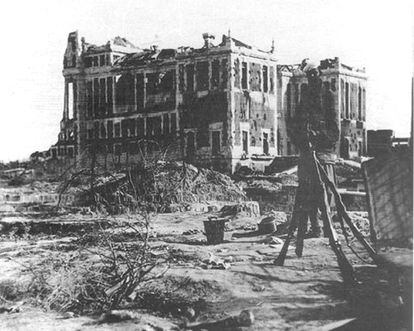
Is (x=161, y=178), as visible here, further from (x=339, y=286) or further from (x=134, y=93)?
(x=134, y=93)

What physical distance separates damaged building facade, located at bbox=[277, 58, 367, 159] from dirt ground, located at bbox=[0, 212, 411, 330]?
130 feet

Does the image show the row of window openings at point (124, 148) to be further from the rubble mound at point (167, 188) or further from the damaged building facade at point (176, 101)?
the rubble mound at point (167, 188)

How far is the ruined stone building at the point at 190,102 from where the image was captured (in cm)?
4181

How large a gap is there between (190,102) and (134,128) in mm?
7667

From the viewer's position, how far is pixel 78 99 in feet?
175

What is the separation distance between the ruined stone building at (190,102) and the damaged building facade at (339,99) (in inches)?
3.5

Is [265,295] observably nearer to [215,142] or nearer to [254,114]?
[215,142]

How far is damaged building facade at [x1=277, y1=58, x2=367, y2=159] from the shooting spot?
168 ft

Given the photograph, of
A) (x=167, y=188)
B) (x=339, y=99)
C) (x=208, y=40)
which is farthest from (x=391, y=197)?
(x=339, y=99)

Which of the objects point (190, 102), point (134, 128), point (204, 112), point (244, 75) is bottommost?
point (134, 128)

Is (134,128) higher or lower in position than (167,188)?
higher

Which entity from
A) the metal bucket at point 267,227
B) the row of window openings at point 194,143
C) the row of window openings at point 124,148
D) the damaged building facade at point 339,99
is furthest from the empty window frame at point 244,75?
the metal bucket at point 267,227

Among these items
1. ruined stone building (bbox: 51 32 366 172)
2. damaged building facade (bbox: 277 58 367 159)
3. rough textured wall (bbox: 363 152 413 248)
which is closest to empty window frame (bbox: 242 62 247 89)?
ruined stone building (bbox: 51 32 366 172)

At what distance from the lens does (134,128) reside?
49469mm
